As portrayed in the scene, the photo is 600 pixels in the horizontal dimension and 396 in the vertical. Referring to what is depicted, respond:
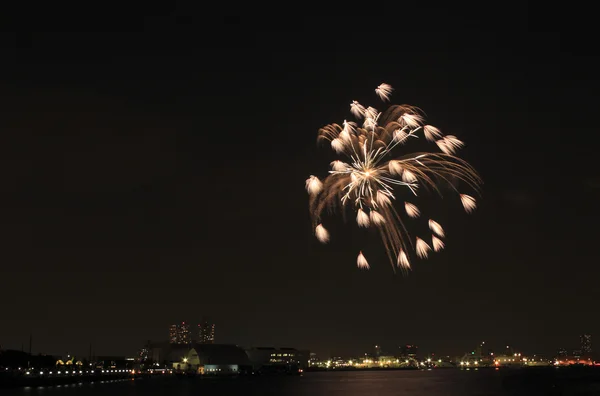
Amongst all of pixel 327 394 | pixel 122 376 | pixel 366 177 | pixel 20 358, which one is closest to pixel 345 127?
pixel 366 177

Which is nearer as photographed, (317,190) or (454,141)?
(454,141)

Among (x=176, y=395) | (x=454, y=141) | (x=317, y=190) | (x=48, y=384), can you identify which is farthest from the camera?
(x=48, y=384)

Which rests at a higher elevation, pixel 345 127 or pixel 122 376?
pixel 345 127

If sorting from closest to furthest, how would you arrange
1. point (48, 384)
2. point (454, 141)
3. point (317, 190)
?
point (454, 141), point (317, 190), point (48, 384)

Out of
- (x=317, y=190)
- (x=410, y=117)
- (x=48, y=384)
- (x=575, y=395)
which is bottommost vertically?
(x=575, y=395)

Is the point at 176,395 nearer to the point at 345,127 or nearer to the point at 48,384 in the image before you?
the point at 48,384

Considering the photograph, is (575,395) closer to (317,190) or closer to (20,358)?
(317,190)

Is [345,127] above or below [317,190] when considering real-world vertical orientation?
above

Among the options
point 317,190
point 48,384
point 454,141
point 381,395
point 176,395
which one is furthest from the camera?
point 48,384

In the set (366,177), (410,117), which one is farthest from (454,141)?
(366,177)
